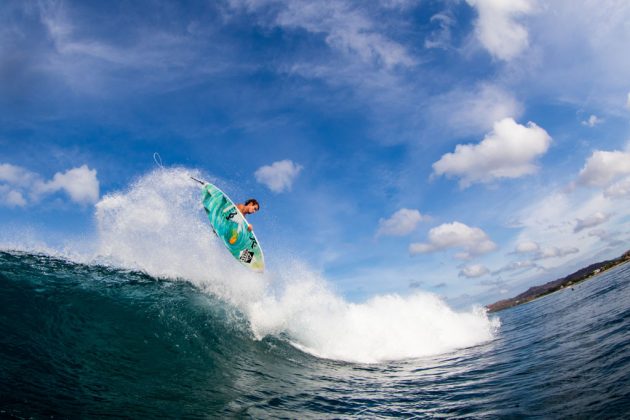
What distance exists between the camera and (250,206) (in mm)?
15492

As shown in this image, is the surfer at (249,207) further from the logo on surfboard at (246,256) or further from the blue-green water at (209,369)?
the blue-green water at (209,369)

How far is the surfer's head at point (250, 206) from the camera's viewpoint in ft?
50.5

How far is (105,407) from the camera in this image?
5.80m

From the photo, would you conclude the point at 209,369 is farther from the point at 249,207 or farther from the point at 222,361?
the point at 249,207

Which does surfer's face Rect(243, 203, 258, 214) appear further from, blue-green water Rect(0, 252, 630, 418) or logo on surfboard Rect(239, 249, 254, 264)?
blue-green water Rect(0, 252, 630, 418)

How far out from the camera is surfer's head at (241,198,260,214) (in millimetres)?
15377

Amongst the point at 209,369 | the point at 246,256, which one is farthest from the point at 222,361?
the point at 246,256

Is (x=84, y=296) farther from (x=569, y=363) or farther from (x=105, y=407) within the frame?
(x=569, y=363)

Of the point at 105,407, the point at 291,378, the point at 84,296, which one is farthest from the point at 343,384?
the point at 84,296

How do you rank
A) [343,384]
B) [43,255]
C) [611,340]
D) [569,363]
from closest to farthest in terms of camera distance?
[569,363] → [611,340] → [343,384] → [43,255]

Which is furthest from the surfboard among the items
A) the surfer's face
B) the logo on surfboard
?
the surfer's face

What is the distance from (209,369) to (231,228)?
651 centimetres

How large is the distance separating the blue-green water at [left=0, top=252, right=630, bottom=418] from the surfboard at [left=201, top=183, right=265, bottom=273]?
2.49m

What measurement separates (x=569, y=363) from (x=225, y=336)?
9.42 meters
